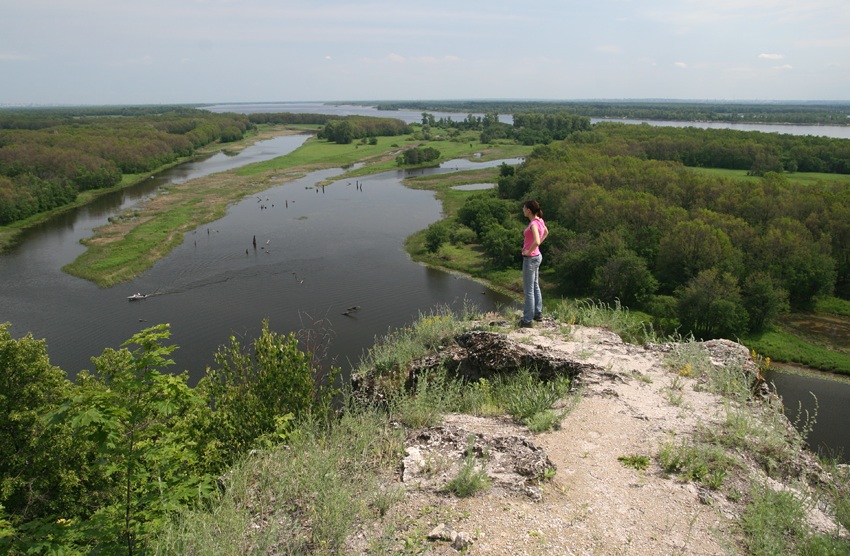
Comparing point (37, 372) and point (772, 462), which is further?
point (37, 372)

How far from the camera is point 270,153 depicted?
10000 centimetres

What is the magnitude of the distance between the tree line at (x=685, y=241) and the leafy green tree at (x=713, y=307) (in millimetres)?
58

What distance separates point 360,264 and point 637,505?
3456cm

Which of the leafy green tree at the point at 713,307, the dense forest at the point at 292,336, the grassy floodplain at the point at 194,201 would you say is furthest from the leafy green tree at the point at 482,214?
the grassy floodplain at the point at 194,201

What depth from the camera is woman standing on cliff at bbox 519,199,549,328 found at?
9227mm

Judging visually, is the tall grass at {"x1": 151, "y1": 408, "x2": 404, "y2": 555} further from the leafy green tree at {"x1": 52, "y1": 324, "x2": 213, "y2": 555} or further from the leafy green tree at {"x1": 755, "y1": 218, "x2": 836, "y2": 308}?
the leafy green tree at {"x1": 755, "y1": 218, "x2": 836, "y2": 308}

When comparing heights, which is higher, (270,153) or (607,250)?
(270,153)

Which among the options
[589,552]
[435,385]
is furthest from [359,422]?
[589,552]

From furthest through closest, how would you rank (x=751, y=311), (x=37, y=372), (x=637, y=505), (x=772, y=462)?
1. (x=751, y=311)
2. (x=37, y=372)
3. (x=772, y=462)
4. (x=637, y=505)

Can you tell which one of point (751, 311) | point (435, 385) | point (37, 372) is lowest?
point (751, 311)

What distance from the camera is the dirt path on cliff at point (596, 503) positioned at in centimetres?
470

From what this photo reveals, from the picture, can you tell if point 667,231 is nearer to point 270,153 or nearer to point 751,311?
point 751,311

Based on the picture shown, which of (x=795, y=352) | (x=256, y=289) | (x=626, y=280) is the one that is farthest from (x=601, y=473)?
(x=256, y=289)

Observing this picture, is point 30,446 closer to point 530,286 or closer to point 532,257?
point 530,286
